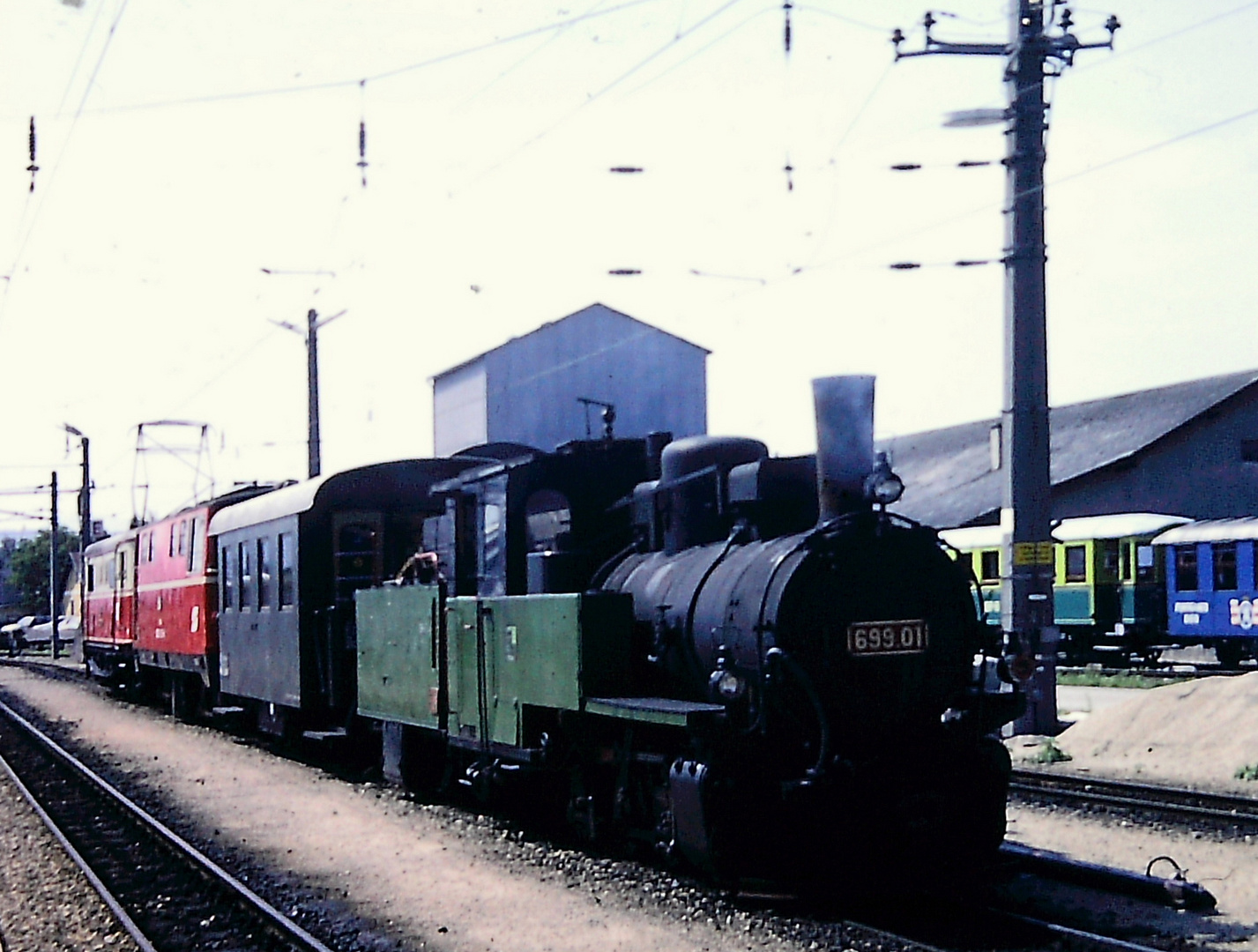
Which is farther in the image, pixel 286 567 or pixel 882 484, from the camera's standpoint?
pixel 286 567

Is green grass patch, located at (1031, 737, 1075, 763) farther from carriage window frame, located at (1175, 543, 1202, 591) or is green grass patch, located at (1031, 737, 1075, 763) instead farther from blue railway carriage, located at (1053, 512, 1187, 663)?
blue railway carriage, located at (1053, 512, 1187, 663)

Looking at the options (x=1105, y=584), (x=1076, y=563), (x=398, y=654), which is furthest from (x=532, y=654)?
(x=1076, y=563)

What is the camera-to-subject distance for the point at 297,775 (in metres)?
15.0

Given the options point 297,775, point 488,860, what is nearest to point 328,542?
point 297,775

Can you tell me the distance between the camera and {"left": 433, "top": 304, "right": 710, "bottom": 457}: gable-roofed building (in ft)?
150

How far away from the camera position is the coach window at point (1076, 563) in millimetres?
30047

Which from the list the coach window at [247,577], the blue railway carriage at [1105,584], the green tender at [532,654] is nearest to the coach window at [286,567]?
the coach window at [247,577]

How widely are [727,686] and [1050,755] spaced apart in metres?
8.48

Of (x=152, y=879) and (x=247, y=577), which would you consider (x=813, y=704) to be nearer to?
(x=152, y=879)

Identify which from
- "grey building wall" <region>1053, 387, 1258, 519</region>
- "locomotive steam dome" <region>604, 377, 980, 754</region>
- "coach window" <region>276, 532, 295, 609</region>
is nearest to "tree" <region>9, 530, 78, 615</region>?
"grey building wall" <region>1053, 387, 1258, 519</region>

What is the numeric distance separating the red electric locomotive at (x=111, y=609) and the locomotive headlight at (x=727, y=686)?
64.8ft

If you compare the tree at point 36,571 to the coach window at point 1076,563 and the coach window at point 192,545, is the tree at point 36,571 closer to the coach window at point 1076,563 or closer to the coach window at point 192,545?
the coach window at point 1076,563

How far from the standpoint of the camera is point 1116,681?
2491cm

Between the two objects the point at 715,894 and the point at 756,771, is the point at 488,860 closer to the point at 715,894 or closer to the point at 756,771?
the point at 715,894
